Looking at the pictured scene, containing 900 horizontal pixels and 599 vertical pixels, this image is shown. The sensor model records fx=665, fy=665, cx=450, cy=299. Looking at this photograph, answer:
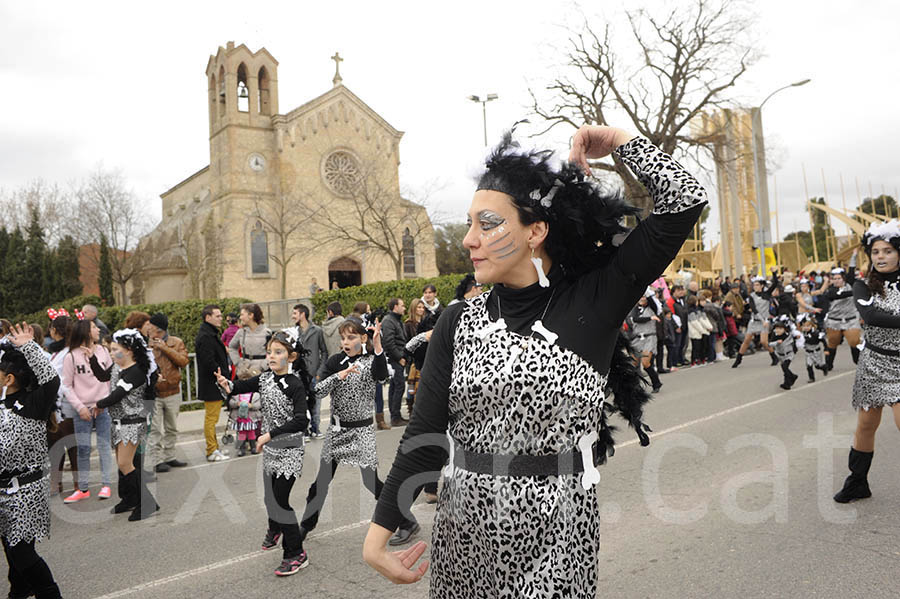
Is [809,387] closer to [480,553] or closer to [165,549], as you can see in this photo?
[165,549]

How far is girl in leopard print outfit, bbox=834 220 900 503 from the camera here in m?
4.84

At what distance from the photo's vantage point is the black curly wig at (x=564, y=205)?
79.0 inches

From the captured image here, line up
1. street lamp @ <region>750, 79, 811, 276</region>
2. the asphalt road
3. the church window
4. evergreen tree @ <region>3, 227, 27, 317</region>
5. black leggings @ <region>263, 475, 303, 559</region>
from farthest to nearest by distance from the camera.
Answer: the church window
evergreen tree @ <region>3, 227, 27, 317</region>
street lamp @ <region>750, 79, 811, 276</region>
black leggings @ <region>263, 475, 303, 559</region>
the asphalt road

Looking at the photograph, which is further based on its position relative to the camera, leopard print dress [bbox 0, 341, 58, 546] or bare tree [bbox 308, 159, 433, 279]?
bare tree [bbox 308, 159, 433, 279]

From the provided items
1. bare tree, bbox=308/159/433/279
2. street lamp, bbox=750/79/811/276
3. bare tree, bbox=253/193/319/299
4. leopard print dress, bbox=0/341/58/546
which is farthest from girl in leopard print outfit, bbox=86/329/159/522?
bare tree, bbox=253/193/319/299

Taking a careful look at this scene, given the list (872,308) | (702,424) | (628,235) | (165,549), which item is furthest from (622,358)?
(702,424)

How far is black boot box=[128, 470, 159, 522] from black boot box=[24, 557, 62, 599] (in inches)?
74.8

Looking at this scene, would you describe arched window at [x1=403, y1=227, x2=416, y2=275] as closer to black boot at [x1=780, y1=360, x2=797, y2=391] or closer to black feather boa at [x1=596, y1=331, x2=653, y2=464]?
black boot at [x1=780, y1=360, x2=797, y2=391]

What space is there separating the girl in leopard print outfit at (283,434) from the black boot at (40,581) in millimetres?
1376

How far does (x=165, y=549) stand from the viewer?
5219mm

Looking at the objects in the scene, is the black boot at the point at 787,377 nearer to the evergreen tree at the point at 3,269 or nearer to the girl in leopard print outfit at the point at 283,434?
the girl in leopard print outfit at the point at 283,434

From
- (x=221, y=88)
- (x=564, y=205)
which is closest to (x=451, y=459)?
(x=564, y=205)

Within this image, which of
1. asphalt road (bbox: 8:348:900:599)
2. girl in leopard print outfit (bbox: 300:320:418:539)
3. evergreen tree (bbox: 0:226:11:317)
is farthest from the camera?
evergreen tree (bbox: 0:226:11:317)

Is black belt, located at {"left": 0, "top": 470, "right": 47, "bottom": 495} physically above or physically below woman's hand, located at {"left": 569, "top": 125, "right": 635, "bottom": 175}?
below
